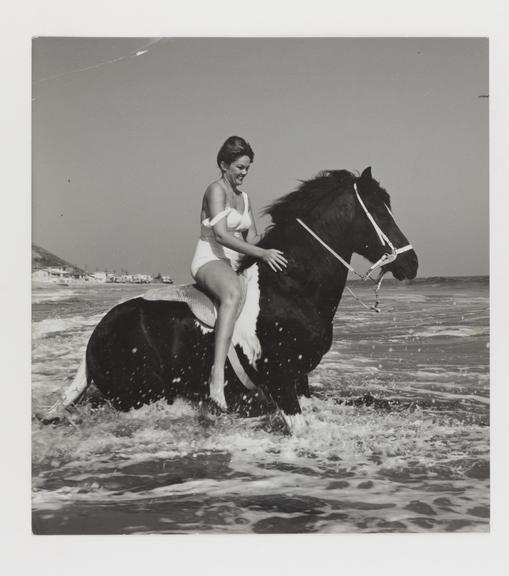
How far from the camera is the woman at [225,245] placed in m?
3.38

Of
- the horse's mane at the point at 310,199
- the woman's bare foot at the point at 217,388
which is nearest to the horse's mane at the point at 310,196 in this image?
the horse's mane at the point at 310,199

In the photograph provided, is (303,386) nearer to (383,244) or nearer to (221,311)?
(221,311)

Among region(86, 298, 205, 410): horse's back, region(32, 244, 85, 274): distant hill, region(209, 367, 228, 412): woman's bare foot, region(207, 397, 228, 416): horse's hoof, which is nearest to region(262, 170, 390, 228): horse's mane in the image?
region(86, 298, 205, 410): horse's back

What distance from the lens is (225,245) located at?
3.43 metres

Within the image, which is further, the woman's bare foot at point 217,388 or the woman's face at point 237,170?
the woman's face at point 237,170

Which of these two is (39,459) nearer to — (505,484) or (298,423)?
(298,423)

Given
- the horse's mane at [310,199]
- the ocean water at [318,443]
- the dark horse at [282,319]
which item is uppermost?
the horse's mane at [310,199]

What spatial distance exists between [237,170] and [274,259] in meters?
0.48

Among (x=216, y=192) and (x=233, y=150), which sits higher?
(x=233, y=150)

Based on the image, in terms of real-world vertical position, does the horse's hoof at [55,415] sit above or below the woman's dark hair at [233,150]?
below

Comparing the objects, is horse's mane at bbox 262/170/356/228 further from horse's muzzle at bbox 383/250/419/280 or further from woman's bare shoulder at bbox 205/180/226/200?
horse's muzzle at bbox 383/250/419/280

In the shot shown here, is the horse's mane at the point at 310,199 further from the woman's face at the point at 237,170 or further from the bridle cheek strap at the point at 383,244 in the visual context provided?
the woman's face at the point at 237,170

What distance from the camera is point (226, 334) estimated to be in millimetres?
3373

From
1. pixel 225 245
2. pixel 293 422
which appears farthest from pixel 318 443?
pixel 225 245
